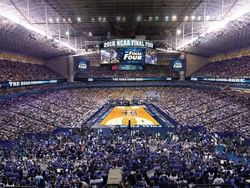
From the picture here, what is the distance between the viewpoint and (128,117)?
1615 inches

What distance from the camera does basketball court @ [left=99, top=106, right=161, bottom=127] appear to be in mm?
36031

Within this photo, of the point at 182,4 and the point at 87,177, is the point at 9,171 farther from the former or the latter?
the point at 182,4

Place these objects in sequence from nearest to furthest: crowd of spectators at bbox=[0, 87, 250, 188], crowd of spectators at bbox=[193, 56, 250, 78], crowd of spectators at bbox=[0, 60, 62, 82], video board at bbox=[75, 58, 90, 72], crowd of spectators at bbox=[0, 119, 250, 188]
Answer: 1. crowd of spectators at bbox=[0, 119, 250, 188]
2. crowd of spectators at bbox=[0, 87, 250, 188]
3. crowd of spectators at bbox=[0, 60, 62, 82]
4. crowd of spectators at bbox=[193, 56, 250, 78]
5. video board at bbox=[75, 58, 90, 72]

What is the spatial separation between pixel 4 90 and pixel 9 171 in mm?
25527

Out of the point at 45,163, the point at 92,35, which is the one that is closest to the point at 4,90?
the point at 92,35

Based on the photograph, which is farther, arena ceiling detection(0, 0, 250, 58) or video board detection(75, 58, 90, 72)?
video board detection(75, 58, 90, 72)

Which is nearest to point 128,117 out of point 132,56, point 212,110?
point 212,110

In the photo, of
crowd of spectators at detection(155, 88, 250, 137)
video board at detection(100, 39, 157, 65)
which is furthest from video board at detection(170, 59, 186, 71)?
video board at detection(100, 39, 157, 65)

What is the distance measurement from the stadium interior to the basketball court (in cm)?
14

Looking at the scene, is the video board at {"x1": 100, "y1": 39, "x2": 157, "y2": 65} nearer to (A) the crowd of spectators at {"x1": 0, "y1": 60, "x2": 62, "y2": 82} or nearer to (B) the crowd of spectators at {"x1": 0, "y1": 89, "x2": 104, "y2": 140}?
(B) the crowd of spectators at {"x1": 0, "y1": 89, "x2": 104, "y2": 140}

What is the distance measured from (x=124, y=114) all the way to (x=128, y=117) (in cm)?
239

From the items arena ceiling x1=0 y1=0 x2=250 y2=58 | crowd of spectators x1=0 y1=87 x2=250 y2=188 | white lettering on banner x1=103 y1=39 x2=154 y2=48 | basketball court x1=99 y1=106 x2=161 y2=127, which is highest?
arena ceiling x1=0 y1=0 x2=250 y2=58

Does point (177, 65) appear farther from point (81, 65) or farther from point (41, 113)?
point (41, 113)

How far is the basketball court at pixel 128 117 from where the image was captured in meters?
36.0
